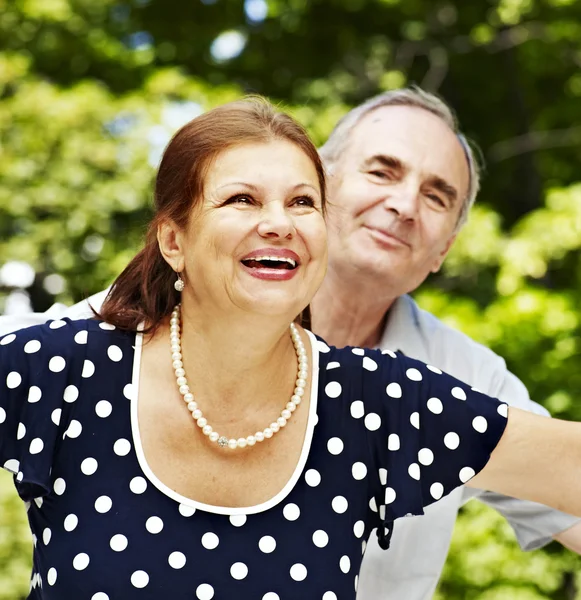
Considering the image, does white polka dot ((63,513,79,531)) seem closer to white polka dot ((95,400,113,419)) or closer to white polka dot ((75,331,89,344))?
white polka dot ((95,400,113,419))

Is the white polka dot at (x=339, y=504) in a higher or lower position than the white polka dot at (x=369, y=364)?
lower

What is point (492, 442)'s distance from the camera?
1732 mm

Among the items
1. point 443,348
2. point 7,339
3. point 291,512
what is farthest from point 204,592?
point 443,348

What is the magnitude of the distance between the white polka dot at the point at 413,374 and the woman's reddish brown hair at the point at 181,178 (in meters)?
0.35

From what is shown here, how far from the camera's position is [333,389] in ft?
5.88

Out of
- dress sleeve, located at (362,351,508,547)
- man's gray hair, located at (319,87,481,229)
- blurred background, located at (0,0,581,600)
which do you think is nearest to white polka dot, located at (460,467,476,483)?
dress sleeve, located at (362,351,508,547)

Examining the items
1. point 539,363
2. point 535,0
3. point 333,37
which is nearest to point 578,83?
point 535,0

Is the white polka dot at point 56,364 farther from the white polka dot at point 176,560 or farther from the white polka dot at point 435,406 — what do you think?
the white polka dot at point 435,406

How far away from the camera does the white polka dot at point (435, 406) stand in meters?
1.75

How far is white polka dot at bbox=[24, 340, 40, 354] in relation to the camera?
163 centimetres

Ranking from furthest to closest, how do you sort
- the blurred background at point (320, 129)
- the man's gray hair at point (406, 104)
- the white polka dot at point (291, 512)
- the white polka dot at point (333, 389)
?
1. the blurred background at point (320, 129)
2. the man's gray hair at point (406, 104)
3. the white polka dot at point (333, 389)
4. the white polka dot at point (291, 512)

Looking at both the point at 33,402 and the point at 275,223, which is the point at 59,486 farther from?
the point at 275,223

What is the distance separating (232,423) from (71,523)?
12.5 inches

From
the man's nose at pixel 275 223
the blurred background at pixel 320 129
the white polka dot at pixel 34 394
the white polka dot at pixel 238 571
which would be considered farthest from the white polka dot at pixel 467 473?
the blurred background at pixel 320 129
